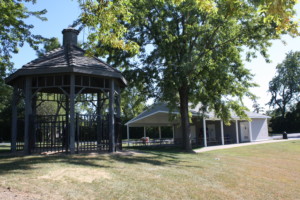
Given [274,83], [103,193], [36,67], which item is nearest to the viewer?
[103,193]

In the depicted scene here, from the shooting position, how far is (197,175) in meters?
10.1

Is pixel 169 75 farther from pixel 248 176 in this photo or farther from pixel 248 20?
pixel 248 176

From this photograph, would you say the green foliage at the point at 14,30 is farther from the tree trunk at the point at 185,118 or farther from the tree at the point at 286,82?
the tree at the point at 286,82

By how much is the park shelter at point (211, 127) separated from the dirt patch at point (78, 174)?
1812 centimetres

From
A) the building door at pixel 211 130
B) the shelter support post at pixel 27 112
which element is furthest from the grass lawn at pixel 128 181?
the building door at pixel 211 130

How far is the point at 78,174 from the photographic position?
27.4ft

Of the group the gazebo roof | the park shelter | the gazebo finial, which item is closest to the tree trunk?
the park shelter

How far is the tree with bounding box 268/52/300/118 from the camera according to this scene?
74.8 metres

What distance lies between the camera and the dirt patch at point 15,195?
19.5 ft

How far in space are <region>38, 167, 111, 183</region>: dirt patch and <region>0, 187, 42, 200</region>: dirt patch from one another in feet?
4.36

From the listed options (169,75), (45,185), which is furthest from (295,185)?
(169,75)

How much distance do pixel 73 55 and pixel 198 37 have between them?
9580 millimetres

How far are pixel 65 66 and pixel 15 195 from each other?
277 inches

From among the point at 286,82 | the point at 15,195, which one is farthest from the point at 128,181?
the point at 286,82
